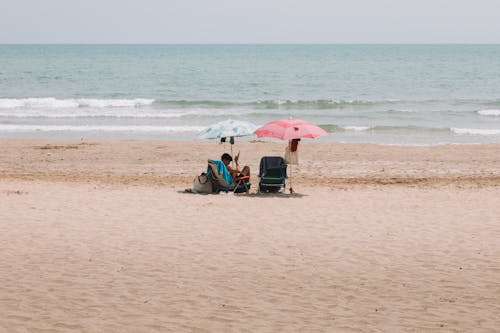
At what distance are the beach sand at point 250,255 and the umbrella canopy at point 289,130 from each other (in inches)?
47.3

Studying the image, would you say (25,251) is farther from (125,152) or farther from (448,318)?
(125,152)

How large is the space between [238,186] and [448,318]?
732 cm

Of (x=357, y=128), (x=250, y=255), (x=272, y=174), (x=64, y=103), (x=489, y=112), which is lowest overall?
(x=250, y=255)

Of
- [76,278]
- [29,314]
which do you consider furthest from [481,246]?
[29,314]

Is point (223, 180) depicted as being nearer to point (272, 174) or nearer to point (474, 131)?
point (272, 174)

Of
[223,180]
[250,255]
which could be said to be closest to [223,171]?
[223,180]

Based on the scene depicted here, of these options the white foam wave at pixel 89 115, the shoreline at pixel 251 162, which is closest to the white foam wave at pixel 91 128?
the white foam wave at pixel 89 115

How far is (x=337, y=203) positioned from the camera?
12.5 meters

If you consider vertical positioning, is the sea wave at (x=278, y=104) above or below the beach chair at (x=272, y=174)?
above

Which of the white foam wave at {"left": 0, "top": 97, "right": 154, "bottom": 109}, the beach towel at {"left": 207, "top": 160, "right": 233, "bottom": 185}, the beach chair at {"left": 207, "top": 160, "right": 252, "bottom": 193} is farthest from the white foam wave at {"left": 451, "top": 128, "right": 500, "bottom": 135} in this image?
the white foam wave at {"left": 0, "top": 97, "right": 154, "bottom": 109}

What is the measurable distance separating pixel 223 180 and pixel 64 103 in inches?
1179

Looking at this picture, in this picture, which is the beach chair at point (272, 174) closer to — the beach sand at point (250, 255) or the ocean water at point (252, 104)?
the beach sand at point (250, 255)

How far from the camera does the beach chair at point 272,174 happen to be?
1340 cm

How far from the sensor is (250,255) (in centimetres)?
876
